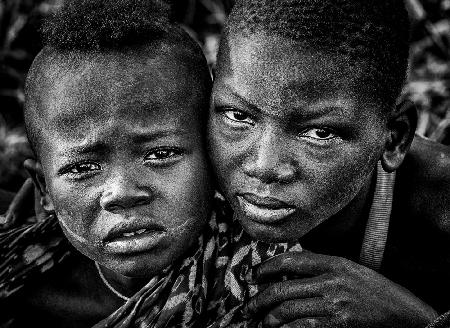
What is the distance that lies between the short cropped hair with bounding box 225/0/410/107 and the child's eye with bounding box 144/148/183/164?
356 mm

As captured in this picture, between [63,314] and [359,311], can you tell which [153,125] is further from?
[63,314]

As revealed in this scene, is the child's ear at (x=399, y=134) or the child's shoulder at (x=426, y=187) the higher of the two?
the child's ear at (x=399, y=134)

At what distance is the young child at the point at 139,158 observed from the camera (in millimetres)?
1618

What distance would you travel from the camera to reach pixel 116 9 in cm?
172

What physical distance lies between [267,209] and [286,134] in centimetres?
19

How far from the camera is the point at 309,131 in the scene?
1547 mm

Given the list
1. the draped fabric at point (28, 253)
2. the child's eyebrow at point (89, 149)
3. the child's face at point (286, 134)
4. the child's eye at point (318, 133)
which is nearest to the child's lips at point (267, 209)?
the child's face at point (286, 134)

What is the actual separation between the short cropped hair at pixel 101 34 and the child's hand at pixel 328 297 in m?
0.55

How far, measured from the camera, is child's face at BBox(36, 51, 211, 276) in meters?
1.61

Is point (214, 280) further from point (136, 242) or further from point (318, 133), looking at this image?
point (318, 133)

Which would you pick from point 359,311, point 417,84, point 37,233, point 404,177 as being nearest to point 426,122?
point 417,84

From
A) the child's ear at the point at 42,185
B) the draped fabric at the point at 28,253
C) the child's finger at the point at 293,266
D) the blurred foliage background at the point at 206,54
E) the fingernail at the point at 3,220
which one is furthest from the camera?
the blurred foliage background at the point at 206,54

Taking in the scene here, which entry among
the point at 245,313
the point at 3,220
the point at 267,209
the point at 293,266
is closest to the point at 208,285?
the point at 245,313

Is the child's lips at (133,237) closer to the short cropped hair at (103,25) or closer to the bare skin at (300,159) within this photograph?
the bare skin at (300,159)
